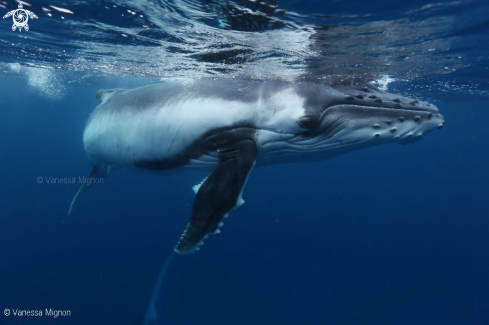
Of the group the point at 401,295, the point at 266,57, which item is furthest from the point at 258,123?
the point at 401,295

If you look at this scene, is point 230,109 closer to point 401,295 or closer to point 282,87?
point 282,87

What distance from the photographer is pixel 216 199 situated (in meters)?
5.16

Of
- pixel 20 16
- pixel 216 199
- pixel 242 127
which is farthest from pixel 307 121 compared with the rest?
pixel 20 16

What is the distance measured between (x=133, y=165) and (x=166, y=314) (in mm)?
9216

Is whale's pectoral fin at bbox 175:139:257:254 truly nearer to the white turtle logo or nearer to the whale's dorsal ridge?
the whale's dorsal ridge

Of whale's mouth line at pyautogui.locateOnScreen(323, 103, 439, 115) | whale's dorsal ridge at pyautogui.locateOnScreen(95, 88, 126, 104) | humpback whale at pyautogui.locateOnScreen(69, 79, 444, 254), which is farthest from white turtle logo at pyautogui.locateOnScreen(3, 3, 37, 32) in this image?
whale's mouth line at pyautogui.locateOnScreen(323, 103, 439, 115)

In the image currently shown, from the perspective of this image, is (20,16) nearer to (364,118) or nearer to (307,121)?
(307,121)

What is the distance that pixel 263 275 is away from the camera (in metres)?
17.9

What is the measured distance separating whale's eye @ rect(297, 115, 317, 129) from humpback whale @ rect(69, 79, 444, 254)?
0.02 m

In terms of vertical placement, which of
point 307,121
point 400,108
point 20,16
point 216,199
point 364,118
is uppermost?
point 20,16

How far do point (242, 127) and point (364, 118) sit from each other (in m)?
2.19

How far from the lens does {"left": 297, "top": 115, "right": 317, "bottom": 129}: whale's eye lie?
563 centimetres

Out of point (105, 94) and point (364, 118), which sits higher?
point (364, 118)

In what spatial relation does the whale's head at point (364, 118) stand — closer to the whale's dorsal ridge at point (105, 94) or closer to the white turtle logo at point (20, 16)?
the whale's dorsal ridge at point (105, 94)
